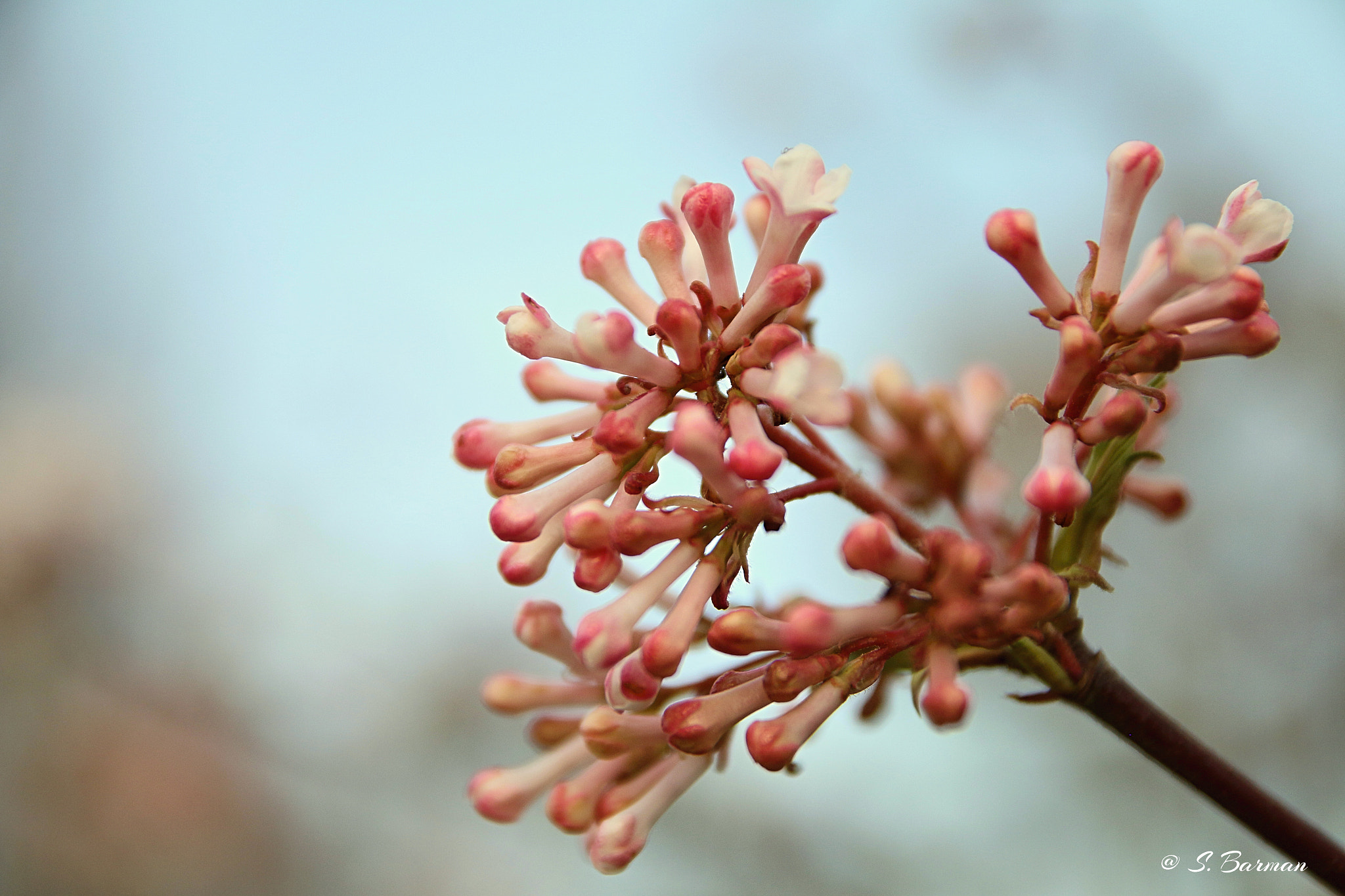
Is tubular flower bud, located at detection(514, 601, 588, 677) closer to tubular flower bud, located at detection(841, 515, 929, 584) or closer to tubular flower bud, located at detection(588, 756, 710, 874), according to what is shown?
tubular flower bud, located at detection(588, 756, 710, 874)

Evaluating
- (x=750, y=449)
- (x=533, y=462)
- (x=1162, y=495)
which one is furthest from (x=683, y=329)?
(x=1162, y=495)

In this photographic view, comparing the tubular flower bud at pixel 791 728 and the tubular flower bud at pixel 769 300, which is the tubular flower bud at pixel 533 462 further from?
the tubular flower bud at pixel 791 728

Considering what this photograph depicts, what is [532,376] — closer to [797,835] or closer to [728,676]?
[728,676]

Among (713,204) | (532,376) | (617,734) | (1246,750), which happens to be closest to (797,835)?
(1246,750)

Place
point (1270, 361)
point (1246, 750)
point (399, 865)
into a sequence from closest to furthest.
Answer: point (1246, 750) → point (1270, 361) → point (399, 865)

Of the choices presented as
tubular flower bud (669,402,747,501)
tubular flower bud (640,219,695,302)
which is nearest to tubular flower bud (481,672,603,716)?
tubular flower bud (669,402,747,501)

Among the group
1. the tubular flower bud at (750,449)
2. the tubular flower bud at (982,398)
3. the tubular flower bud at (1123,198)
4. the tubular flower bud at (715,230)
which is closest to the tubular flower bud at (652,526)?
the tubular flower bud at (750,449)
